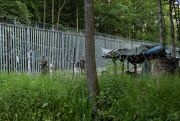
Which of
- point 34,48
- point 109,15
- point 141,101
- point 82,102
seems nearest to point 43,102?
point 82,102

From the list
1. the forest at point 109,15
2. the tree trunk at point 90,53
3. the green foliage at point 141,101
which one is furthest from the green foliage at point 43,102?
the forest at point 109,15

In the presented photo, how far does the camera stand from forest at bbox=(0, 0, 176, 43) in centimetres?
3731

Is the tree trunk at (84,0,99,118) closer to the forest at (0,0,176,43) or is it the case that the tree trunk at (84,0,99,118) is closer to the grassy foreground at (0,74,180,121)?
the grassy foreground at (0,74,180,121)

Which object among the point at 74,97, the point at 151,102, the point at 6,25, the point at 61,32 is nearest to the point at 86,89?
the point at 74,97

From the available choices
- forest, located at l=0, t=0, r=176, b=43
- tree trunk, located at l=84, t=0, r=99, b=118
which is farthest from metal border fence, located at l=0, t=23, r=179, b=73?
forest, located at l=0, t=0, r=176, b=43

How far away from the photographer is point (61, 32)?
2242 cm

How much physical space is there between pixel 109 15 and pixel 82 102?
37567 mm

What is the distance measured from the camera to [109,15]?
45438mm

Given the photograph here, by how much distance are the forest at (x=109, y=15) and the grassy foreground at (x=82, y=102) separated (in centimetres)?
2563

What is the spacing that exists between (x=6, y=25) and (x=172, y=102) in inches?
462

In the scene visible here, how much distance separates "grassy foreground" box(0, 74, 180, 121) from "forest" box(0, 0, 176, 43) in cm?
2563

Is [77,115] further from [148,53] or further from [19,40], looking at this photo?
[19,40]

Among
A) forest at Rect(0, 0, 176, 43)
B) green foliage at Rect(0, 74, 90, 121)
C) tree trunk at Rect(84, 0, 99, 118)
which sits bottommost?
green foliage at Rect(0, 74, 90, 121)

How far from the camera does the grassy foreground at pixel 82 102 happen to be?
783 cm
